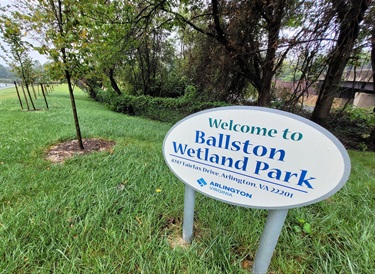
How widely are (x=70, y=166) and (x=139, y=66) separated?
948 centimetres

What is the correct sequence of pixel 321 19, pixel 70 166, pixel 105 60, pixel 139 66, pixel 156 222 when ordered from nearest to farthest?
pixel 156 222 → pixel 70 166 → pixel 321 19 → pixel 105 60 → pixel 139 66

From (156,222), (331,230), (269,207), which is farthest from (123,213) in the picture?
(331,230)

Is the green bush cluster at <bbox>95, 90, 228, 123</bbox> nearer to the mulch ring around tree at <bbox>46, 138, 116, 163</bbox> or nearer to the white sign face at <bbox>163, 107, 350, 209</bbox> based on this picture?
the mulch ring around tree at <bbox>46, 138, 116, 163</bbox>

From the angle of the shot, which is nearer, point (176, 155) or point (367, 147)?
point (176, 155)

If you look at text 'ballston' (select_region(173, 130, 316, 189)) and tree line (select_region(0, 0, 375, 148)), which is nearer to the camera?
text 'ballston' (select_region(173, 130, 316, 189))

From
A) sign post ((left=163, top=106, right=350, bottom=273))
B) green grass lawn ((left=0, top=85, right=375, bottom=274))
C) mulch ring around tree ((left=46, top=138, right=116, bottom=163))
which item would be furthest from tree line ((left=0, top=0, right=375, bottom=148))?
sign post ((left=163, top=106, right=350, bottom=273))

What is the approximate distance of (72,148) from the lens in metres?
2.95

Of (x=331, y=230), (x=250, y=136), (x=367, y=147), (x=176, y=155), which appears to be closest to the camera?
(x=250, y=136)

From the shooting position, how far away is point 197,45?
23.4 ft

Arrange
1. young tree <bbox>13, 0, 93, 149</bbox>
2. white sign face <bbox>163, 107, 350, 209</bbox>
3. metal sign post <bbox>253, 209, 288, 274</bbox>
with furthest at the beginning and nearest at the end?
young tree <bbox>13, 0, 93, 149</bbox>
metal sign post <bbox>253, 209, 288, 274</bbox>
white sign face <bbox>163, 107, 350, 209</bbox>

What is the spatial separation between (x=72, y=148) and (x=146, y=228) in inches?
90.2

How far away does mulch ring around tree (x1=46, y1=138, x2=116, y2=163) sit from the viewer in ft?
8.48

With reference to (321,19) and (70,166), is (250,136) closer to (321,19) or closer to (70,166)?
(70,166)

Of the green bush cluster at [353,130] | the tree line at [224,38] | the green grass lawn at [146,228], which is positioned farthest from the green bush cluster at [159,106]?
the green grass lawn at [146,228]
